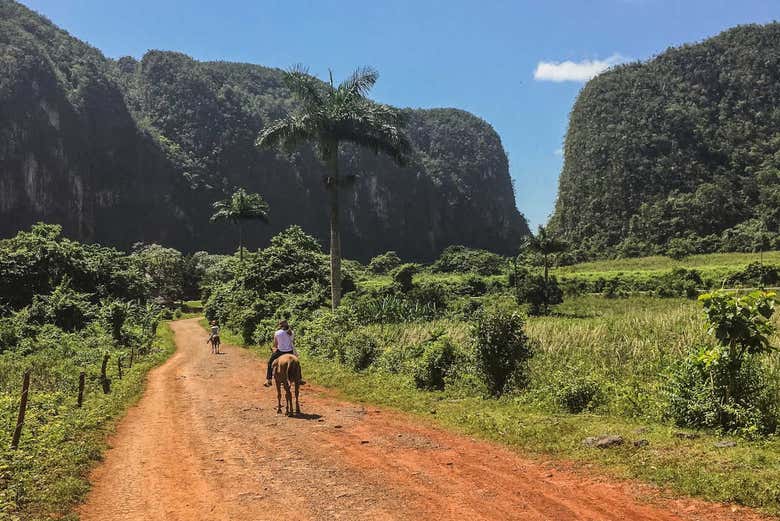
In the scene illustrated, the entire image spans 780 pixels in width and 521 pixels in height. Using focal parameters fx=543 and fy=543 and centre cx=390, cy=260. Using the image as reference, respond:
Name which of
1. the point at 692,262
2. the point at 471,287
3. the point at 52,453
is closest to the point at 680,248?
the point at 692,262

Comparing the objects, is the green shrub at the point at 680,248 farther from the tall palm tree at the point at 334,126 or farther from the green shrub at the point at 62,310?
the green shrub at the point at 62,310

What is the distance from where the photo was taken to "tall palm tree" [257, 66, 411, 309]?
2358 cm

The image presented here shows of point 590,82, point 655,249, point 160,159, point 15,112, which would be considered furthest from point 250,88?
point 655,249

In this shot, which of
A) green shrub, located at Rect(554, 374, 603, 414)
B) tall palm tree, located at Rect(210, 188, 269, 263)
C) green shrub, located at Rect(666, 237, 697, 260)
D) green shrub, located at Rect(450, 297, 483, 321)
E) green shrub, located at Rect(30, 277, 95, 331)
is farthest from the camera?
green shrub, located at Rect(666, 237, 697, 260)

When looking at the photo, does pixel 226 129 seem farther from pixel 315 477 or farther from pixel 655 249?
pixel 315 477

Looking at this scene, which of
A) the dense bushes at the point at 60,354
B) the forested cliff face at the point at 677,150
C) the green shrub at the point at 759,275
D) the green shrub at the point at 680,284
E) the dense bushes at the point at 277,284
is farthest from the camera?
the forested cliff face at the point at 677,150

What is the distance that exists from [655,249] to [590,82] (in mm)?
76566

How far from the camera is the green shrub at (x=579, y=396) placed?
9.87 meters

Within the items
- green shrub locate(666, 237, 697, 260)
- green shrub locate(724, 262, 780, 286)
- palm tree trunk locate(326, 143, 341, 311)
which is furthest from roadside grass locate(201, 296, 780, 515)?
green shrub locate(666, 237, 697, 260)

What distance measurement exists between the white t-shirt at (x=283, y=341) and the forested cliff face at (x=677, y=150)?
90854 millimetres

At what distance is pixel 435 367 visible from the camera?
1310 cm

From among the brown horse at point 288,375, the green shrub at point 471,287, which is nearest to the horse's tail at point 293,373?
the brown horse at point 288,375

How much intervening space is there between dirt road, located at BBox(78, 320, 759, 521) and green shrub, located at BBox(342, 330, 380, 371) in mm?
5286

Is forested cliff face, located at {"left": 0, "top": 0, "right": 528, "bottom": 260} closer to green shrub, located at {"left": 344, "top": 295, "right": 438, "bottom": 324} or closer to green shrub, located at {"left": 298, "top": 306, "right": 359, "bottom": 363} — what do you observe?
green shrub, located at {"left": 344, "top": 295, "right": 438, "bottom": 324}
